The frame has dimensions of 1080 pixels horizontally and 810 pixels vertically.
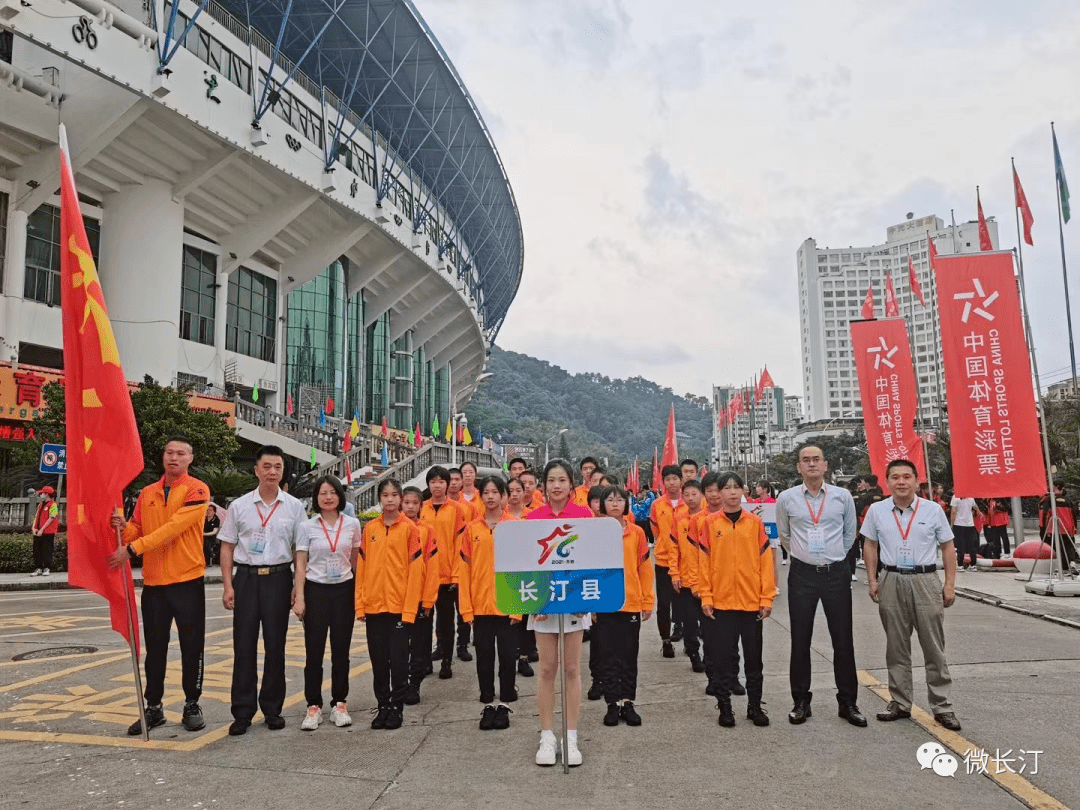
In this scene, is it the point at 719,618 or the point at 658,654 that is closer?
the point at 719,618

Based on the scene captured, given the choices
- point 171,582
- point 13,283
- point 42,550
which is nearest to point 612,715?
point 171,582

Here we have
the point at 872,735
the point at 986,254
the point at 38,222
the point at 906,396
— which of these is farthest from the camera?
the point at 38,222

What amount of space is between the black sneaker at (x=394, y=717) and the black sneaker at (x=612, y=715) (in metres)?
1.24

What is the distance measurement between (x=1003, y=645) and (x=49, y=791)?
23.4 ft

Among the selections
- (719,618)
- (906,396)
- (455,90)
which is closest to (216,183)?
(455,90)

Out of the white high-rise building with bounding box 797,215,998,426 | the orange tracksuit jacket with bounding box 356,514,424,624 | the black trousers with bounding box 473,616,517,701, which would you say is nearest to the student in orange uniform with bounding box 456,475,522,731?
the black trousers with bounding box 473,616,517,701

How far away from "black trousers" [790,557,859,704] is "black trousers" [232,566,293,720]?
283 cm

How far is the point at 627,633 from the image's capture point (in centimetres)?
480

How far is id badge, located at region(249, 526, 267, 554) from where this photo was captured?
15.2 ft

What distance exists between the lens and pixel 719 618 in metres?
4.82

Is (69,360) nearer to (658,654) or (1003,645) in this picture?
(658,654)

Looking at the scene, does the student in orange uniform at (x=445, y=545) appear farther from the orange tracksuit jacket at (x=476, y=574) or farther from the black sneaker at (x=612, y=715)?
the black sneaker at (x=612, y=715)

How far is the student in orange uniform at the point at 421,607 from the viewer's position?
5.04 m

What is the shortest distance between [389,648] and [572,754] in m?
1.43
